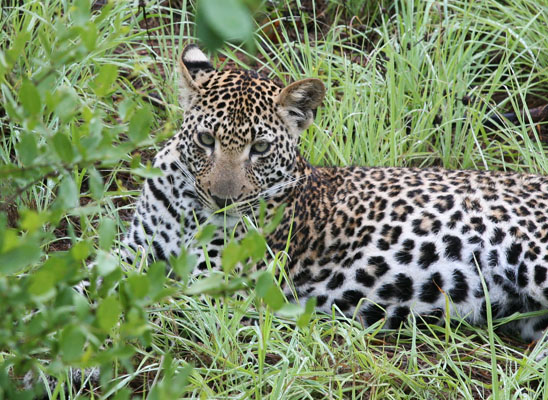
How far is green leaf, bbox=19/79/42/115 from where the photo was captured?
2.54 meters

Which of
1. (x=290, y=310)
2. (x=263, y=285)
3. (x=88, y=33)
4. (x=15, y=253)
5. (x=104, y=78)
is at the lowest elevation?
(x=290, y=310)

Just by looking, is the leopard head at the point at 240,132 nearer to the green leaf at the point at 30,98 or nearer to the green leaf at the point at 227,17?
the green leaf at the point at 30,98

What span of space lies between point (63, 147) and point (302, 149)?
4871 millimetres

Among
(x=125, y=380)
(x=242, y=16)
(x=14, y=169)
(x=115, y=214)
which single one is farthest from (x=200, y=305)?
(x=242, y=16)

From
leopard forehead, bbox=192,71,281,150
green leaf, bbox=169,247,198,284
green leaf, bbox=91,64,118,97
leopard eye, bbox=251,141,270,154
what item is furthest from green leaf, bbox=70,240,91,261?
leopard eye, bbox=251,141,270,154

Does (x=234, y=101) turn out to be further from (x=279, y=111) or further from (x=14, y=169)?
(x=14, y=169)

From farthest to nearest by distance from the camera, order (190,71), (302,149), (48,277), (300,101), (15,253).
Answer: (302,149), (190,71), (300,101), (48,277), (15,253)

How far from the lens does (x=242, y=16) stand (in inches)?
63.4

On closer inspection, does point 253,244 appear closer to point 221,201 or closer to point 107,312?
point 107,312

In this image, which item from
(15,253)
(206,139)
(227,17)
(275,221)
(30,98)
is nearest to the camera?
(227,17)

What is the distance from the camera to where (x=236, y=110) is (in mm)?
5734

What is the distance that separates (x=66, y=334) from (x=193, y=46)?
4313mm

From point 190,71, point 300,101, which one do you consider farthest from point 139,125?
point 190,71

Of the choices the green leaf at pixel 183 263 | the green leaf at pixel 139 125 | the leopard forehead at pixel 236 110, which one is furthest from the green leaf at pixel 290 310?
the leopard forehead at pixel 236 110
